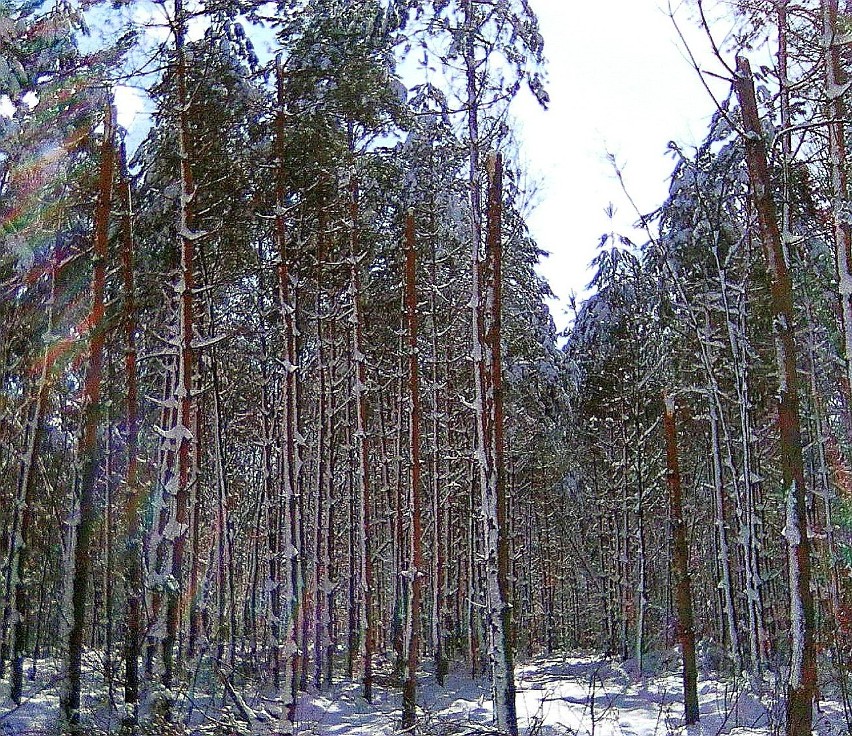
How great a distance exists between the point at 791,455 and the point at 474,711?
27.0 ft

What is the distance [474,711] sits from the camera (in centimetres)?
1281

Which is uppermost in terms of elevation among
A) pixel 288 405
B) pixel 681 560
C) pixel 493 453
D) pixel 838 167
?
pixel 838 167

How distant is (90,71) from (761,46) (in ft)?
27.8

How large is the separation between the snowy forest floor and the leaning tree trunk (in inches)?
76.8

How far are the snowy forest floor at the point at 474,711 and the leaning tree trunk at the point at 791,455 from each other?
1.95m

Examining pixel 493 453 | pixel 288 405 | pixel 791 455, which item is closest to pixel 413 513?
pixel 493 453

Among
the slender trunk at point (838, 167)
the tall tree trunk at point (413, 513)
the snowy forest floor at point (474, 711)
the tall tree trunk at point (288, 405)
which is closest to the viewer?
the slender trunk at point (838, 167)

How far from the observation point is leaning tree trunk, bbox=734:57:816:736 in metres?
6.10

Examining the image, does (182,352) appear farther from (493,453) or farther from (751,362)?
(751,362)

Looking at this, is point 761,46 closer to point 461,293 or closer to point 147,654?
point 461,293

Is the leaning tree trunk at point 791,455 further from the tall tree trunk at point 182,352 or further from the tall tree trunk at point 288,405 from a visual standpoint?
the tall tree trunk at point 182,352

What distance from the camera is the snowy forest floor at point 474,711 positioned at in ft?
30.8

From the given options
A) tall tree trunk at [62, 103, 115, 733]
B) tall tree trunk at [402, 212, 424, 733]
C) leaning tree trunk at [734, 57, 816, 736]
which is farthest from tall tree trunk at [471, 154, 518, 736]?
tall tree trunk at [62, 103, 115, 733]

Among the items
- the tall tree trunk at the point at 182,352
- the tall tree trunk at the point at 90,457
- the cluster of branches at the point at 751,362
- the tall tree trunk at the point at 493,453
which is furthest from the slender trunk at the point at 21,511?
the cluster of branches at the point at 751,362
